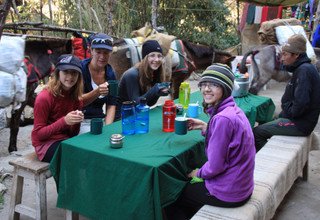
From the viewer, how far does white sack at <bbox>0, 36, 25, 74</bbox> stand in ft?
12.9

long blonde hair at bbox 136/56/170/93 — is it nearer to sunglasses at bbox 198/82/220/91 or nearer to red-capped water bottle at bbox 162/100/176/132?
red-capped water bottle at bbox 162/100/176/132

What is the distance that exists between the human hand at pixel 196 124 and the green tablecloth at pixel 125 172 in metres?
0.10

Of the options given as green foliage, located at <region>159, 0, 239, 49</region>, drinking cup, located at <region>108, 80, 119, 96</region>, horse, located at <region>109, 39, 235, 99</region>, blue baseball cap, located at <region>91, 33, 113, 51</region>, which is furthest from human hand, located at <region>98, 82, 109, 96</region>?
green foliage, located at <region>159, 0, 239, 49</region>

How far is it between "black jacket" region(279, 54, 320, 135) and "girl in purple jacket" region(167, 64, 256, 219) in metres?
1.55

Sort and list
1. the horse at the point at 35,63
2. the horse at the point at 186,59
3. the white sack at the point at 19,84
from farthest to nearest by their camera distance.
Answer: the horse at the point at 186,59
the horse at the point at 35,63
the white sack at the point at 19,84

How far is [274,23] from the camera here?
6.74m

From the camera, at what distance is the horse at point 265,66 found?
21.3 feet

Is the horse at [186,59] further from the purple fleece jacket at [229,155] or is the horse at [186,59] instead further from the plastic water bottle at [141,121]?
the purple fleece jacket at [229,155]

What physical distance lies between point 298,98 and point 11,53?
127 inches

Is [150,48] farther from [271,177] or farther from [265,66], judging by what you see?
[265,66]

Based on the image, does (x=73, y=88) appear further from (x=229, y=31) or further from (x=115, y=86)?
(x=229, y=31)

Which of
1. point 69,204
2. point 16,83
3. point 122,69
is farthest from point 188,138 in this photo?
point 122,69

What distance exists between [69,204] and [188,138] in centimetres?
101

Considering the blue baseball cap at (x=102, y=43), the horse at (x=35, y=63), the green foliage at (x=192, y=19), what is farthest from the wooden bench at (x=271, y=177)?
the green foliage at (x=192, y=19)
